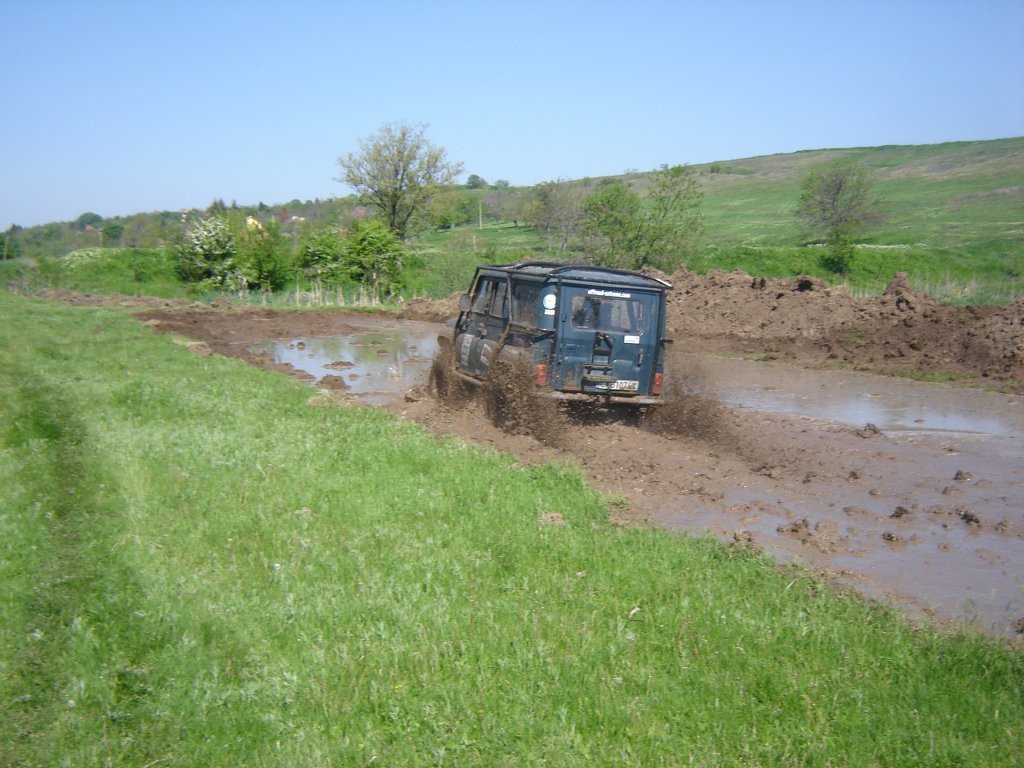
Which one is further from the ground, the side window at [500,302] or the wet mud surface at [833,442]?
the side window at [500,302]

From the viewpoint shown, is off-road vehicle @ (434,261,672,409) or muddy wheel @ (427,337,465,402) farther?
muddy wheel @ (427,337,465,402)

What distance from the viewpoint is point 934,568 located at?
7.89 m

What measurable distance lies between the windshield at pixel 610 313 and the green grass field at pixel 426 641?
3.57 meters

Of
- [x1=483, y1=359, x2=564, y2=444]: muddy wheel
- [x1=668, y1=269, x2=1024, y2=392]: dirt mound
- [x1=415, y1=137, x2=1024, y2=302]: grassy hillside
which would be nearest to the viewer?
[x1=483, y1=359, x2=564, y2=444]: muddy wheel

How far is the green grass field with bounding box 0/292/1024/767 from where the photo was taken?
4.65 meters

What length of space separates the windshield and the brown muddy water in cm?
Answer: 182

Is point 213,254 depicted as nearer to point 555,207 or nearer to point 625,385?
point 555,207

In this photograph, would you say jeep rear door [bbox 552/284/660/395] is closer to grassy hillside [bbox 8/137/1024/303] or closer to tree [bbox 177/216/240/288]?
grassy hillside [bbox 8/137/1024/303]

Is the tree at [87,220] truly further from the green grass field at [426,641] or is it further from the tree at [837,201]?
the green grass field at [426,641]

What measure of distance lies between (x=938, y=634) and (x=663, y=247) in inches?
1272

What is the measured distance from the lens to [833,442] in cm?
1291

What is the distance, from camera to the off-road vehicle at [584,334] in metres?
12.4

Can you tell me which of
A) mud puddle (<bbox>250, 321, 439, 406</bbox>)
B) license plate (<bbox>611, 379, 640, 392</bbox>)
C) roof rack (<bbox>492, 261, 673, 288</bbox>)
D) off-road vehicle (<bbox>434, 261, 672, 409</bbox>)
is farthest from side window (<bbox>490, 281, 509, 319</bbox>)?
mud puddle (<bbox>250, 321, 439, 406</bbox>)

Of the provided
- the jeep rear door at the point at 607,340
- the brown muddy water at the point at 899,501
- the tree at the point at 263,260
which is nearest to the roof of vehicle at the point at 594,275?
the jeep rear door at the point at 607,340
